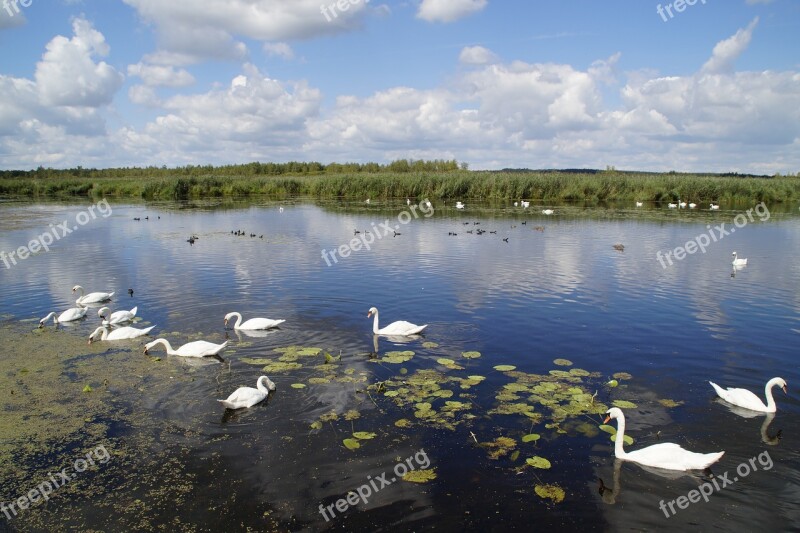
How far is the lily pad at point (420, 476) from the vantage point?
7.53 m

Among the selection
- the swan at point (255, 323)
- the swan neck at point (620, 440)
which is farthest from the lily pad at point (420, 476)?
the swan at point (255, 323)

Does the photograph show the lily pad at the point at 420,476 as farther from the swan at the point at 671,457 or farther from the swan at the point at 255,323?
the swan at the point at 255,323

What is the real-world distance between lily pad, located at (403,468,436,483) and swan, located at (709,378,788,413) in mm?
5924

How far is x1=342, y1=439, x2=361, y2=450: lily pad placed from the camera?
8.30 m

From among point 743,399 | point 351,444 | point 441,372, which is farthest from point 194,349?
point 743,399

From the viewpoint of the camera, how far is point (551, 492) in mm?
7227

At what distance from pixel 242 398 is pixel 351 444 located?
239 cm

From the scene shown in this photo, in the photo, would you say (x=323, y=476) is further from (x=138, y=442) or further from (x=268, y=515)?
(x=138, y=442)

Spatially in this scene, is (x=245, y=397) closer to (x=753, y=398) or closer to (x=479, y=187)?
(x=753, y=398)

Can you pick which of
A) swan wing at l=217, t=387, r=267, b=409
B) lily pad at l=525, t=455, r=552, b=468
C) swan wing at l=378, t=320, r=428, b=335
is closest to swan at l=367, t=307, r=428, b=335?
swan wing at l=378, t=320, r=428, b=335

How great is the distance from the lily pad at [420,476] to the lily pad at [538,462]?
1420mm

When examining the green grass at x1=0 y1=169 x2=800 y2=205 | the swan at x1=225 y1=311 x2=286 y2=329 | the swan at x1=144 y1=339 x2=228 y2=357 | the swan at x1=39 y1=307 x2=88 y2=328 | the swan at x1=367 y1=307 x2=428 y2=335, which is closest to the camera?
the swan at x1=144 y1=339 x2=228 y2=357

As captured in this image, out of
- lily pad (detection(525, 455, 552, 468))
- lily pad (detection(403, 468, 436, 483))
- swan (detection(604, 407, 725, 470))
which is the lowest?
lily pad (detection(403, 468, 436, 483))

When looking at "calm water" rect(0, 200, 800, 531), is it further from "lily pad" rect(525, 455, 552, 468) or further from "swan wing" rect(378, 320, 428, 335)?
"swan wing" rect(378, 320, 428, 335)
